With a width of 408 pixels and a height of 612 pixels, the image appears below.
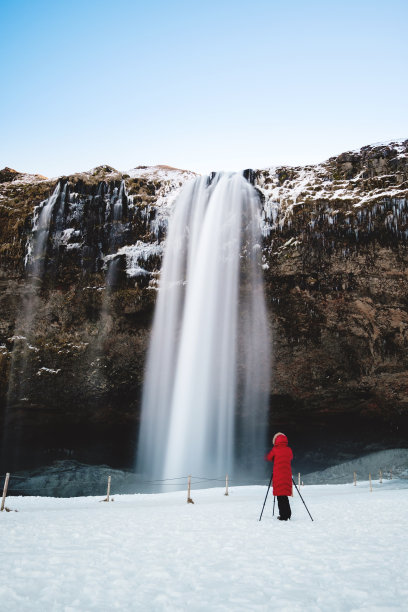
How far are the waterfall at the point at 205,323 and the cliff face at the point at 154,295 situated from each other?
90cm

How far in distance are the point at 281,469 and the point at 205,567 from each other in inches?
148

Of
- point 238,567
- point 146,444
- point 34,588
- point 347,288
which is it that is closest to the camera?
point 34,588

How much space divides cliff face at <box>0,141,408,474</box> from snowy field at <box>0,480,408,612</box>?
1997 centimetres

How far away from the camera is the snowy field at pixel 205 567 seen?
313 centimetres

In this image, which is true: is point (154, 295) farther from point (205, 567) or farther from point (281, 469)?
point (205, 567)

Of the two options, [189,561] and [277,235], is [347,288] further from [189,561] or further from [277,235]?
[189,561]

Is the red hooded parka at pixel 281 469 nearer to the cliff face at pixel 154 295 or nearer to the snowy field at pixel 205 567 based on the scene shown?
the snowy field at pixel 205 567

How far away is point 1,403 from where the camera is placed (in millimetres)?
27578

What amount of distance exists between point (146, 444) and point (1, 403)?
32.1ft

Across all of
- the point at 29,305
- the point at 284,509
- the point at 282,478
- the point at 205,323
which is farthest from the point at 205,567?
the point at 29,305

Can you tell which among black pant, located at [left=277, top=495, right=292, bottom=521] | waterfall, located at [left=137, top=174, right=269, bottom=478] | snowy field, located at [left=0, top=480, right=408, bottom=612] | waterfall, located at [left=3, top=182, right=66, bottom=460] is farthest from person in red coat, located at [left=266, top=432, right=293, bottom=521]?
waterfall, located at [left=3, top=182, right=66, bottom=460]

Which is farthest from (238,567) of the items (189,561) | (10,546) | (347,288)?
(347,288)

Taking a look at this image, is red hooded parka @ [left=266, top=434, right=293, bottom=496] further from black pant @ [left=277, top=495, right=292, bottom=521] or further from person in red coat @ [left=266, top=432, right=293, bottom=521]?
black pant @ [left=277, top=495, right=292, bottom=521]

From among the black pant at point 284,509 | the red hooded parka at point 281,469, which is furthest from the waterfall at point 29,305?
the black pant at point 284,509
